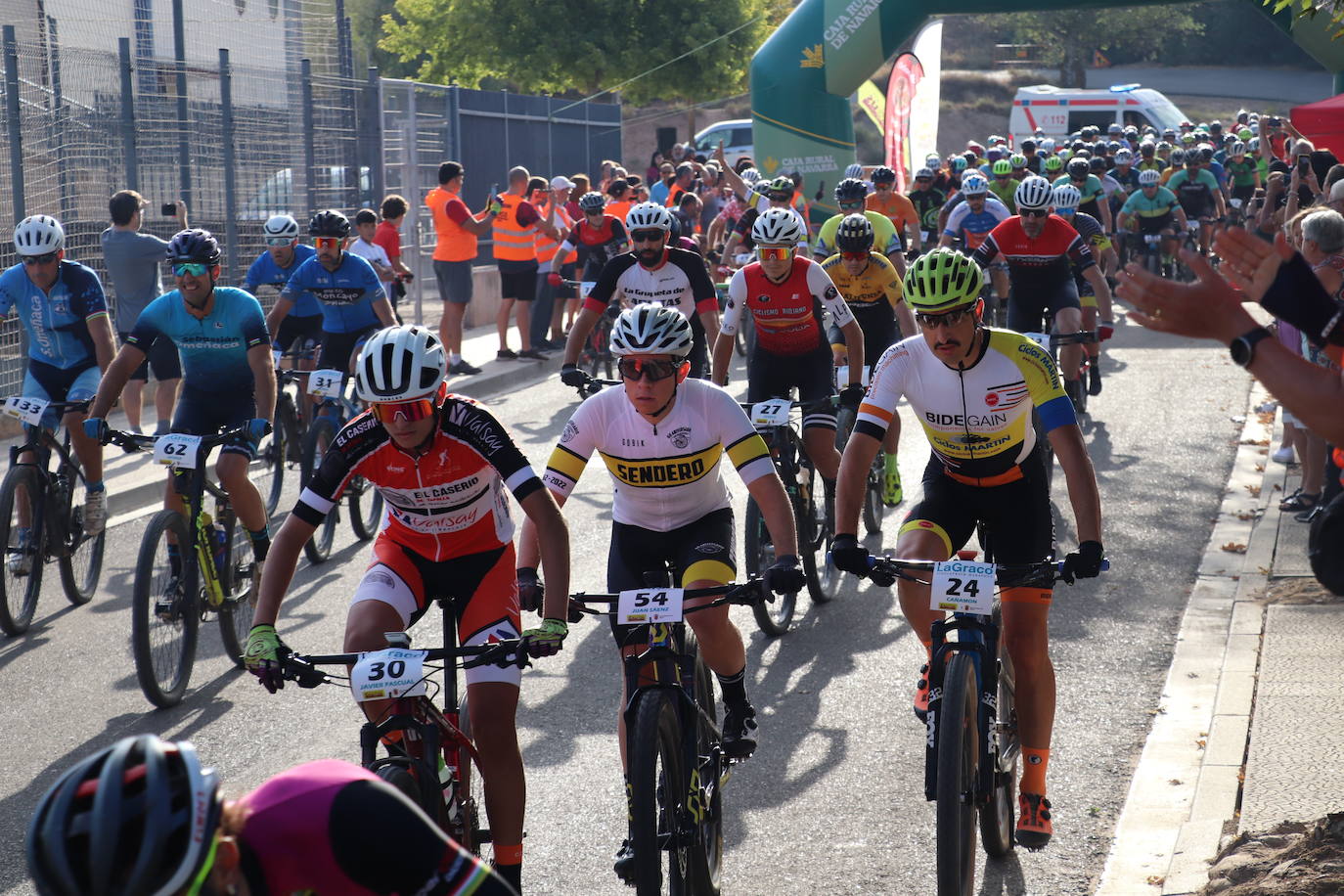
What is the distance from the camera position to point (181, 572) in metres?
7.27

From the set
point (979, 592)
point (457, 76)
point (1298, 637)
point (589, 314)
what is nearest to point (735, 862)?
point (979, 592)

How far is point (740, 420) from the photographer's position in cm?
551

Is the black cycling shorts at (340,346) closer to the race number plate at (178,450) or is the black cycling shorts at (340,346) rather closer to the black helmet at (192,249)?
the black helmet at (192,249)

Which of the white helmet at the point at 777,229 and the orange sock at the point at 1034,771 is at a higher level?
the white helmet at the point at 777,229

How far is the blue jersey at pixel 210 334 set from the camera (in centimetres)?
798

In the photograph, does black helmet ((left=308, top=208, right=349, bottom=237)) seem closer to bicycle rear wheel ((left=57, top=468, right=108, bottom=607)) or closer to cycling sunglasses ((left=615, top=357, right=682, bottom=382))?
bicycle rear wheel ((left=57, top=468, right=108, bottom=607))

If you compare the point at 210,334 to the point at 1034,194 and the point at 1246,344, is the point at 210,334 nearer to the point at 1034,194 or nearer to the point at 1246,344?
the point at 1246,344

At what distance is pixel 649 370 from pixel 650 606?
3.59 ft

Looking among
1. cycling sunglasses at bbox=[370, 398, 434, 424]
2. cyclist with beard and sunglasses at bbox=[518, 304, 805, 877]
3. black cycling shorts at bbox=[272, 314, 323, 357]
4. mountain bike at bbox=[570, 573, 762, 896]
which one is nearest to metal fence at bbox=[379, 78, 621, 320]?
black cycling shorts at bbox=[272, 314, 323, 357]

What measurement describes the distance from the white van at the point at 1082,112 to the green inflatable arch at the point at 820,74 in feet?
76.7

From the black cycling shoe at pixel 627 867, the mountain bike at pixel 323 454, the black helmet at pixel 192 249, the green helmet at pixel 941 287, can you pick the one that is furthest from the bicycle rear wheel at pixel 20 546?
the green helmet at pixel 941 287

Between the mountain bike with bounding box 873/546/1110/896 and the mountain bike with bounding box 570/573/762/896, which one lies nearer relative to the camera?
the mountain bike with bounding box 570/573/762/896

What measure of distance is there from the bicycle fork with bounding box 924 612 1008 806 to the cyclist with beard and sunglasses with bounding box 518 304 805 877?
0.75 m

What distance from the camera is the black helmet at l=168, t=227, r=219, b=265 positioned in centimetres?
781
